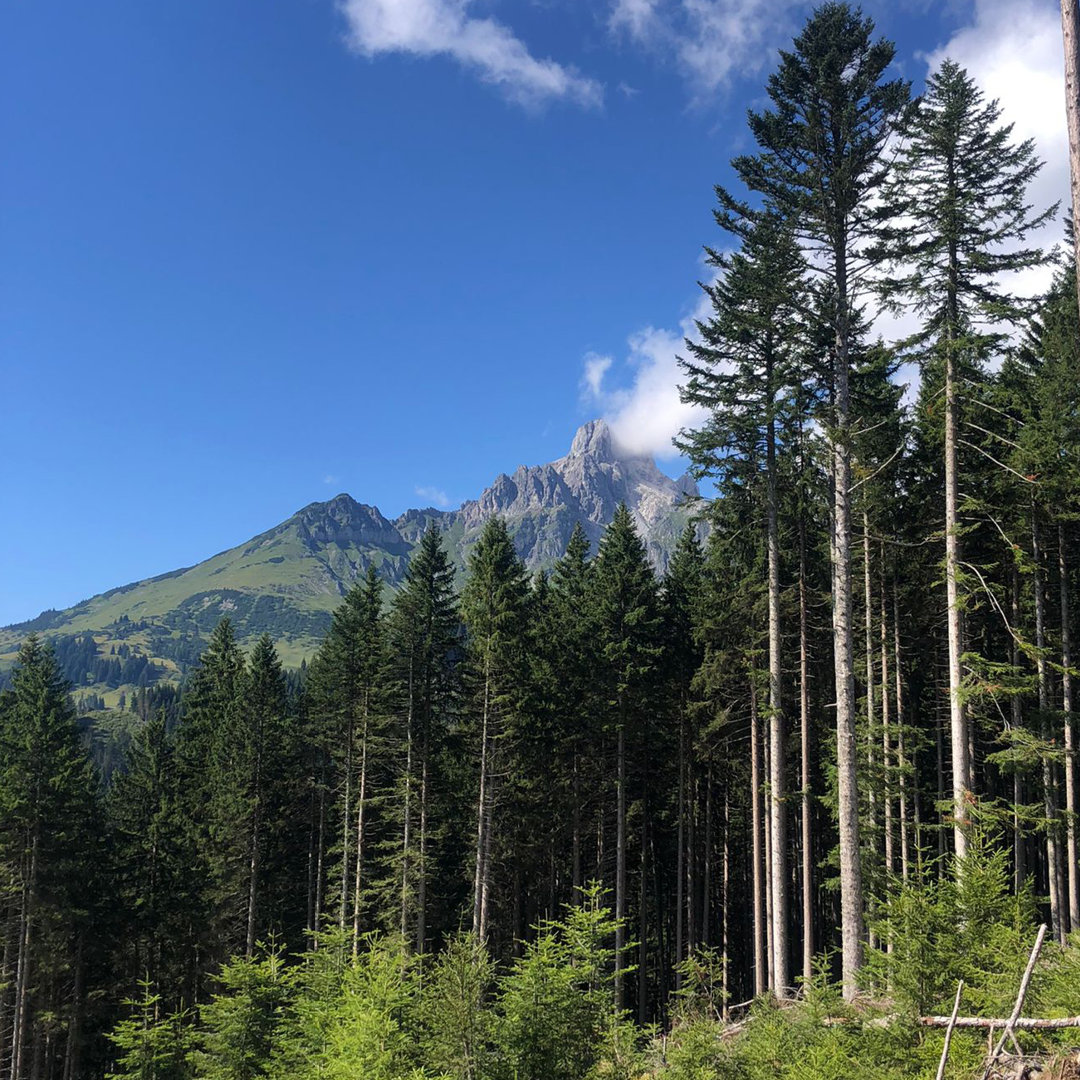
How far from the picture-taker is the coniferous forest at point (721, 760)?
9.87 m

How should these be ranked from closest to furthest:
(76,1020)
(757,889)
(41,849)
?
(757,889), (41,849), (76,1020)

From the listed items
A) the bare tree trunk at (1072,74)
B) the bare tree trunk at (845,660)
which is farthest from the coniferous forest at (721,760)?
the bare tree trunk at (1072,74)

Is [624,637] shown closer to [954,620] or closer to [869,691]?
[869,691]

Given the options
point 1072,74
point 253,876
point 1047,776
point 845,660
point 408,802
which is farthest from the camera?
point 253,876

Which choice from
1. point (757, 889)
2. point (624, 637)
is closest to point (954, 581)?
point (624, 637)

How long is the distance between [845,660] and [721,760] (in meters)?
15.1

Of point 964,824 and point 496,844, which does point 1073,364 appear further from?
point 496,844

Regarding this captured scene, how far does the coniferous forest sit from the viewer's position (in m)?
9.87

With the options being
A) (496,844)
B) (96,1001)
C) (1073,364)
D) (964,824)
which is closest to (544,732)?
(496,844)

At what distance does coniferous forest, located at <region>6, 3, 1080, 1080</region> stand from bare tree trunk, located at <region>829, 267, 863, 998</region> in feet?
0.24

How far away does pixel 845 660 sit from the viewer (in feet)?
44.7

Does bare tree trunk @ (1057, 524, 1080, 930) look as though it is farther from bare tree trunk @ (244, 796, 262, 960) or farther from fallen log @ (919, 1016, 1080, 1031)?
bare tree trunk @ (244, 796, 262, 960)

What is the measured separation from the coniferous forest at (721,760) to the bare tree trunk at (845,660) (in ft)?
0.24

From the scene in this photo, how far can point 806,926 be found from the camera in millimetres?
21281
